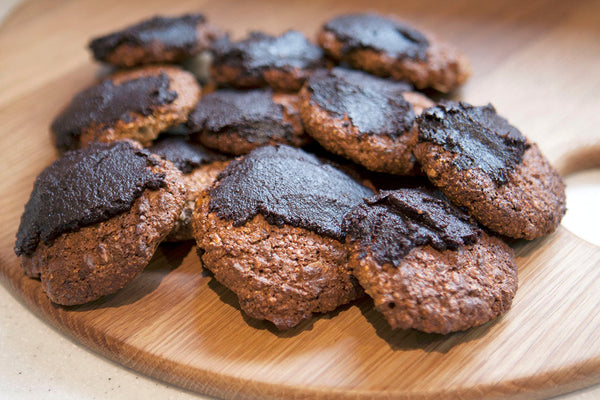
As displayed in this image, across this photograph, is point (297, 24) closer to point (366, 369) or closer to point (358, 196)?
point (358, 196)

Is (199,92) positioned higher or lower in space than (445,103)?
lower

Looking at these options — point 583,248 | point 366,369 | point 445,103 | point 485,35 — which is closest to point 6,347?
point 366,369

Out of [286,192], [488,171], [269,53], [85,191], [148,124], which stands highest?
[488,171]

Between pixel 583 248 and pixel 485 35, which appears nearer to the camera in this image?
pixel 583 248

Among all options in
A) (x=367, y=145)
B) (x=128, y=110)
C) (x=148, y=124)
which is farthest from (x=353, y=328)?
(x=128, y=110)

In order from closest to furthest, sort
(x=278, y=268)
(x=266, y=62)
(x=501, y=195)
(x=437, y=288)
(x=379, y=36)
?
(x=437, y=288) < (x=278, y=268) < (x=501, y=195) < (x=266, y=62) < (x=379, y=36)

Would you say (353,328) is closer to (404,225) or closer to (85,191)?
(404,225)
